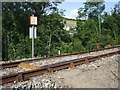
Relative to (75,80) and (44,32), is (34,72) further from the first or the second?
(44,32)

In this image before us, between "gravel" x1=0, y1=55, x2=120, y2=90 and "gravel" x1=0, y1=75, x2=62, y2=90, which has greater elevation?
"gravel" x1=0, y1=75, x2=62, y2=90

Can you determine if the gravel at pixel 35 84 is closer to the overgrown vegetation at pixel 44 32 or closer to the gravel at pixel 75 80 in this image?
the gravel at pixel 75 80

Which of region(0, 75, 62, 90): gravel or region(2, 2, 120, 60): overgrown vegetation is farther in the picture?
region(2, 2, 120, 60): overgrown vegetation

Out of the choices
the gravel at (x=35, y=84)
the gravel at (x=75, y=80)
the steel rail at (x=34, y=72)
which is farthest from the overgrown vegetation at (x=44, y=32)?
the gravel at (x=35, y=84)

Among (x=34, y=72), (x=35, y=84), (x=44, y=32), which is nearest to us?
(x=35, y=84)

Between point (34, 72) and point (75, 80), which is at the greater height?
point (34, 72)

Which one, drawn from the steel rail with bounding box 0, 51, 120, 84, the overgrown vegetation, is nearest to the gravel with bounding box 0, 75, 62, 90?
the steel rail with bounding box 0, 51, 120, 84

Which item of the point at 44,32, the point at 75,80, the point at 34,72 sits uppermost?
the point at 44,32

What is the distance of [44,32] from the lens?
18.9 meters

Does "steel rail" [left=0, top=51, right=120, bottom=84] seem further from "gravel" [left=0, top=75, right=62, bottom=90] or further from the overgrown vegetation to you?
the overgrown vegetation

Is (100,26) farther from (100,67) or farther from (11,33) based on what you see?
(100,67)

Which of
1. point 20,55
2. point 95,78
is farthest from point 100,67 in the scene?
point 20,55

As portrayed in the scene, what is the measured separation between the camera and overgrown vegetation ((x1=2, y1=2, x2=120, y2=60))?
1594 centimetres

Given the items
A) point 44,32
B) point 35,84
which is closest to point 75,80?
point 35,84
